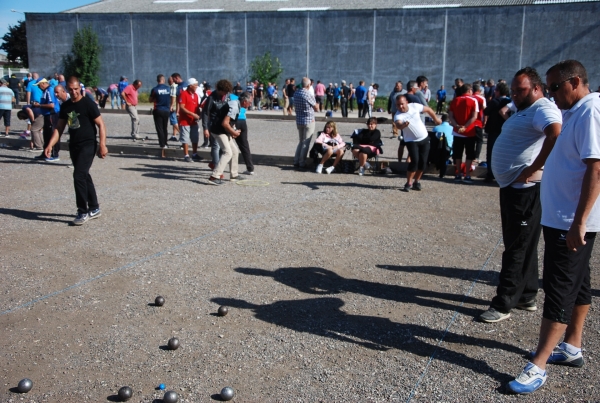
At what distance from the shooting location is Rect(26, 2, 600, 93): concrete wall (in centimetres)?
3500

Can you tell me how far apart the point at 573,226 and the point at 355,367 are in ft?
5.74

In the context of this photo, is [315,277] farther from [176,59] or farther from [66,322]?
[176,59]

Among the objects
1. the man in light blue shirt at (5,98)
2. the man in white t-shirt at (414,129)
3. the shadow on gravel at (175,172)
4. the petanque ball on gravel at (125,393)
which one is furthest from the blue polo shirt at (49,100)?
the petanque ball on gravel at (125,393)

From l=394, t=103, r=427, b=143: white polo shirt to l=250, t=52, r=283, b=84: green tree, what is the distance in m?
30.7

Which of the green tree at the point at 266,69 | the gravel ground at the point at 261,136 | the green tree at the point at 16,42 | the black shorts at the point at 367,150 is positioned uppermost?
the green tree at the point at 16,42

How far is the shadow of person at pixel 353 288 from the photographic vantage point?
5.31 meters

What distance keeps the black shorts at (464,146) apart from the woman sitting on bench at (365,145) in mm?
1710

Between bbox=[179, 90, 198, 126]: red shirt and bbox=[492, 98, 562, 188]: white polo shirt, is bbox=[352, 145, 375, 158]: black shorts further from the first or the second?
bbox=[492, 98, 562, 188]: white polo shirt

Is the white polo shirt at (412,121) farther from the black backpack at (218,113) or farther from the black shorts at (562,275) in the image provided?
the black shorts at (562,275)

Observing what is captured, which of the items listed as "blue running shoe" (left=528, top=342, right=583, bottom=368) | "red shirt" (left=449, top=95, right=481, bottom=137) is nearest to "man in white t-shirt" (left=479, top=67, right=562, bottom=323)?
"blue running shoe" (left=528, top=342, right=583, bottom=368)

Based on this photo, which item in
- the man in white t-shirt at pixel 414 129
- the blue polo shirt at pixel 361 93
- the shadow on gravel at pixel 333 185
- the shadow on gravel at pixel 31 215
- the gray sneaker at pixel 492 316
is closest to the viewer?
the gray sneaker at pixel 492 316

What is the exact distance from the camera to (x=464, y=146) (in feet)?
37.4

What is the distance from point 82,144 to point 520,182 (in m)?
5.93

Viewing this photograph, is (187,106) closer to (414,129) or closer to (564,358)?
(414,129)
